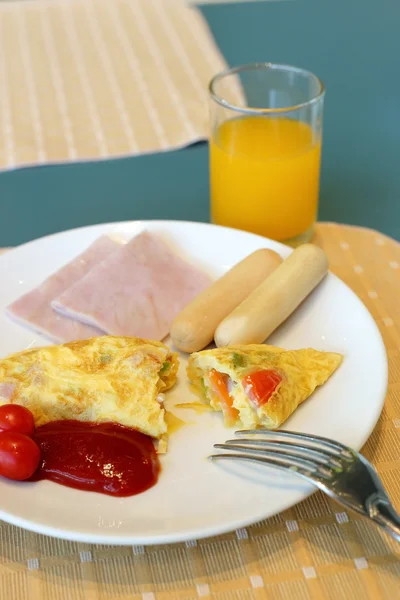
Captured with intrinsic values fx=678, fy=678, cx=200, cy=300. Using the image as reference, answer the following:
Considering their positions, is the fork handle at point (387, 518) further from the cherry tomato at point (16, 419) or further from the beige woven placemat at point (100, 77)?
the beige woven placemat at point (100, 77)

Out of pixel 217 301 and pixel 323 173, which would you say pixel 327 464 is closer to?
pixel 217 301

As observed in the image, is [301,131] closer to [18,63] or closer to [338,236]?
[338,236]

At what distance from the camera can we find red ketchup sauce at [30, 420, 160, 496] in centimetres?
155

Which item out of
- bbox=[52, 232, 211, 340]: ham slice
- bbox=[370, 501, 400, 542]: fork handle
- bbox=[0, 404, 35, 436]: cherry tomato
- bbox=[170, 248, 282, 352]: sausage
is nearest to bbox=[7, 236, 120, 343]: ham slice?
bbox=[52, 232, 211, 340]: ham slice

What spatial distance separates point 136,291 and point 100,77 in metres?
1.90

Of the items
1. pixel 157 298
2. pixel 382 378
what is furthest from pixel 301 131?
pixel 382 378

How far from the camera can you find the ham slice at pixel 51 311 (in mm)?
2043

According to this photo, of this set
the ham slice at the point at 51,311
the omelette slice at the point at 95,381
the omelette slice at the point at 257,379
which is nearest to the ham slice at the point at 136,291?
the ham slice at the point at 51,311

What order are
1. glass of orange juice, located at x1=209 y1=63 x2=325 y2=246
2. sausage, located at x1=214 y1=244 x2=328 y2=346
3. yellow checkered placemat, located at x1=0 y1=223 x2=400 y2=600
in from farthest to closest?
glass of orange juice, located at x1=209 y1=63 x2=325 y2=246 < sausage, located at x1=214 y1=244 x2=328 y2=346 < yellow checkered placemat, located at x1=0 y1=223 x2=400 y2=600

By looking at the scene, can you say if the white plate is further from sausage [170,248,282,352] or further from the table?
the table

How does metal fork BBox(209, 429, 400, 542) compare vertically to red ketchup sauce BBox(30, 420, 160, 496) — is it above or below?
above

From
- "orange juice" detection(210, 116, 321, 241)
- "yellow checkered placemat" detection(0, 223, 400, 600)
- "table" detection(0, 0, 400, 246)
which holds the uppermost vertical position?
"orange juice" detection(210, 116, 321, 241)

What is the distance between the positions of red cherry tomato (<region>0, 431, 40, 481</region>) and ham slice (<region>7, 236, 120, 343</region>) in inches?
20.2

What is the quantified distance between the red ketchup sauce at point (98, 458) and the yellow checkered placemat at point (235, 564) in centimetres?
14
